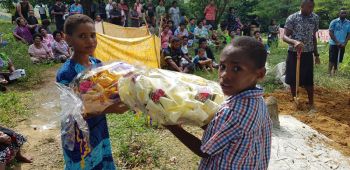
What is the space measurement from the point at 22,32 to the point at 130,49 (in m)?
5.22

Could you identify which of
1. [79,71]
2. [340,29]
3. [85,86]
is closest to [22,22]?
[340,29]

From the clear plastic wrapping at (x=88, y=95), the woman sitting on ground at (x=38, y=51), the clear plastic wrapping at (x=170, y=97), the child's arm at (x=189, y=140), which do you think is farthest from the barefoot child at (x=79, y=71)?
the woman sitting on ground at (x=38, y=51)

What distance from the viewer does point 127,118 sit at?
17.1 feet

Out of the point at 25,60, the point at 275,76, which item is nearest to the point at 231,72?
the point at 275,76

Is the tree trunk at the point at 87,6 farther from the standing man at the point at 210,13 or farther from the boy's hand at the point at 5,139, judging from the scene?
the boy's hand at the point at 5,139

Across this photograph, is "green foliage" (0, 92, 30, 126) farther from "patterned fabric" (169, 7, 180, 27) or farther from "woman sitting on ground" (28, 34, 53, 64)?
"patterned fabric" (169, 7, 180, 27)

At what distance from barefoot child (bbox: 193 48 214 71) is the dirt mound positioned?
2.48 metres

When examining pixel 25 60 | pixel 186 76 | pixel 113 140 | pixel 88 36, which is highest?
pixel 88 36

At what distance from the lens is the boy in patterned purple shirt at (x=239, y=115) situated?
5.49 ft

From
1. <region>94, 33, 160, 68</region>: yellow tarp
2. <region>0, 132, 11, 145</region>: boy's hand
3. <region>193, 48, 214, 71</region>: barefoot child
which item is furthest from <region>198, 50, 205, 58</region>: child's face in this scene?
<region>0, 132, 11, 145</region>: boy's hand

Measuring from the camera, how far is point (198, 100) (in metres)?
1.80

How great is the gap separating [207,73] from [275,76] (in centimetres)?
168

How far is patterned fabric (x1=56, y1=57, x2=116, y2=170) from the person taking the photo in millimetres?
2381

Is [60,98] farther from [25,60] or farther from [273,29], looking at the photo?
[273,29]
